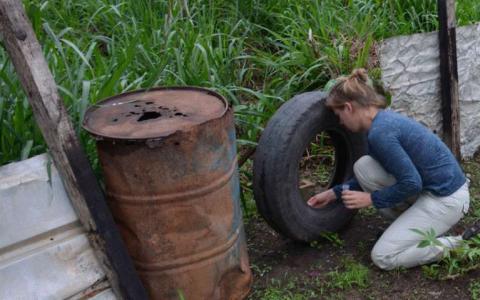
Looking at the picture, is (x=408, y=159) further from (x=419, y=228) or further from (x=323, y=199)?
(x=323, y=199)

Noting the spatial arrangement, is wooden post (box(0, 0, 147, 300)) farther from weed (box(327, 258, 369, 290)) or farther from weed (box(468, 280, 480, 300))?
weed (box(468, 280, 480, 300))

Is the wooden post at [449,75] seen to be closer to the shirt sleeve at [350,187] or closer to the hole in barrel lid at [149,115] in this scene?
the shirt sleeve at [350,187]

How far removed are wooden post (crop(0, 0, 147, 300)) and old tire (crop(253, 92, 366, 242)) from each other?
0.88 metres

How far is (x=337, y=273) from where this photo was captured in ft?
11.6

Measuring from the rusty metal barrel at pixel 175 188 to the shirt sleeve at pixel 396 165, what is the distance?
740 mm

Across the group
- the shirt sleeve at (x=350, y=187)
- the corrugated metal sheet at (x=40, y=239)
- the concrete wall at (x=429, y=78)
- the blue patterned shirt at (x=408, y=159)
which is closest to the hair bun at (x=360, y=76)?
the blue patterned shirt at (x=408, y=159)

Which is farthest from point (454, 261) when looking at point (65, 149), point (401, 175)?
point (65, 149)

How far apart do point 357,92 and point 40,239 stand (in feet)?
5.50

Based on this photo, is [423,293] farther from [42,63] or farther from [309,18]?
[309,18]

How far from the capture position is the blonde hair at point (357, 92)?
343 centimetres

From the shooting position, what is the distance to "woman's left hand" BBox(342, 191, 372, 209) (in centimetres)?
356

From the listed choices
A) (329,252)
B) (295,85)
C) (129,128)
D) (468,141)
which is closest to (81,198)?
(129,128)

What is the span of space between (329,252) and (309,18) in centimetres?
239

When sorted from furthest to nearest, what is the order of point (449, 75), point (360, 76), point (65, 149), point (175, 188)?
point (449, 75) → point (360, 76) → point (175, 188) → point (65, 149)
